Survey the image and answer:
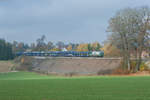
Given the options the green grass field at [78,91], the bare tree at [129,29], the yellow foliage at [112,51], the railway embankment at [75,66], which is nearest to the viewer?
the green grass field at [78,91]

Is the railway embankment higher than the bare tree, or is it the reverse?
the bare tree

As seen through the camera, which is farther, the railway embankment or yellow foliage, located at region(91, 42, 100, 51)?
yellow foliage, located at region(91, 42, 100, 51)

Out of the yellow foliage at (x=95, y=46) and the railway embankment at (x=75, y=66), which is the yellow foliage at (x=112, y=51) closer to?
the railway embankment at (x=75, y=66)

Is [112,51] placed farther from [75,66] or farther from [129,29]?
[75,66]

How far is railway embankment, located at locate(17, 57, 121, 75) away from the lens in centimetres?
6544

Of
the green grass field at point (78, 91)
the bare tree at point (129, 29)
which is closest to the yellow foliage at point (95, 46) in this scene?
the bare tree at point (129, 29)

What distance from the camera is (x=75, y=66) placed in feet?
234

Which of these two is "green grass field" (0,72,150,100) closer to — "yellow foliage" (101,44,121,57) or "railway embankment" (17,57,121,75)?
"railway embankment" (17,57,121,75)

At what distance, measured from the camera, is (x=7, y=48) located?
119 metres

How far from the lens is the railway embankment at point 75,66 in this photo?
6544cm

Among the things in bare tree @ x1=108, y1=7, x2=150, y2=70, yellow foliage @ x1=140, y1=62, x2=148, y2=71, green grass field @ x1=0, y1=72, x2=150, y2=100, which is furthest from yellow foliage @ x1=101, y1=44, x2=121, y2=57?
green grass field @ x1=0, y1=72, x2=150, y2=100

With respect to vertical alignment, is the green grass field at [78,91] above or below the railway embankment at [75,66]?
above

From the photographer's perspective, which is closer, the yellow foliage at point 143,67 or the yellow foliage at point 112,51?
the yellow foliage at point 143,67

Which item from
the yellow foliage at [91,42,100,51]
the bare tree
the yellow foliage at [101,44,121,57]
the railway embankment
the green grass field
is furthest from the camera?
the yellow foliage at [91,42,100,51]
